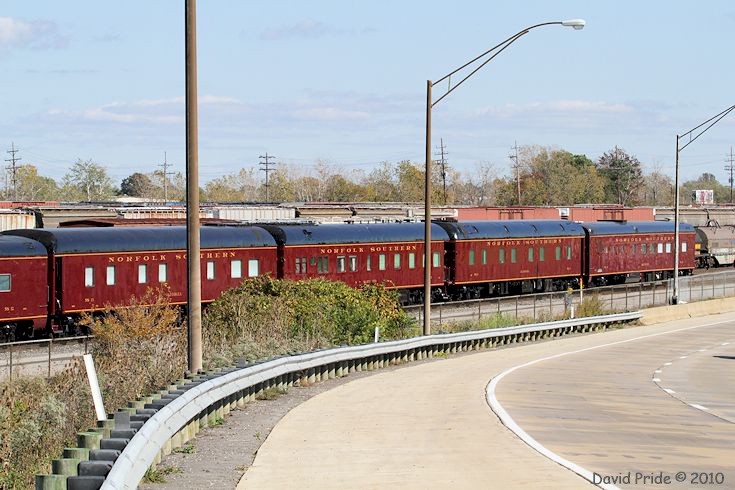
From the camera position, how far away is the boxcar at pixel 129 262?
120 ft

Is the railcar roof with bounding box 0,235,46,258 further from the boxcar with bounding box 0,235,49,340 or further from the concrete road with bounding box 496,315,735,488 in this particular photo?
the concrete road with bounding box 496,315,735,488

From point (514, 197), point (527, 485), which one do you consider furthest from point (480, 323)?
point (514, 197)

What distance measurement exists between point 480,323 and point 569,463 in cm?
2824

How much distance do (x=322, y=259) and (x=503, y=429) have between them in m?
31.1

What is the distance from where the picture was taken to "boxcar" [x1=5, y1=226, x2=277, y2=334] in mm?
36469

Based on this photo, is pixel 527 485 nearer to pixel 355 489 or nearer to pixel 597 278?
pixel 355 489

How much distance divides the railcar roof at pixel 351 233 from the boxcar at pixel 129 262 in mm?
1898

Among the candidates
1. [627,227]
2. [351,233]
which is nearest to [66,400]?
[351,233]

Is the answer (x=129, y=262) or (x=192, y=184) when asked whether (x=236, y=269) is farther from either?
(x=192, y=184)

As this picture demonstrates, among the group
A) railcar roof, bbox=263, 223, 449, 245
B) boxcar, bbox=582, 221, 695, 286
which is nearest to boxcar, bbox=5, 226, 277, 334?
railcar roof, bbox=263, 223, 449, 245

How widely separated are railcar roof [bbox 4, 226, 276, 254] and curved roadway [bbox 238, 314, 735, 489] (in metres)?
13.2

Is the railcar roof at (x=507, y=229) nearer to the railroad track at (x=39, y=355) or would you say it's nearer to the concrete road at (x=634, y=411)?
the concrete road at (x=634, y=411)

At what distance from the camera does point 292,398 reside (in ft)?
67.7

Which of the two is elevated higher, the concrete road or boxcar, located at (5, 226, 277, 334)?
boxcar, located at (5, 226, 277, 334)
